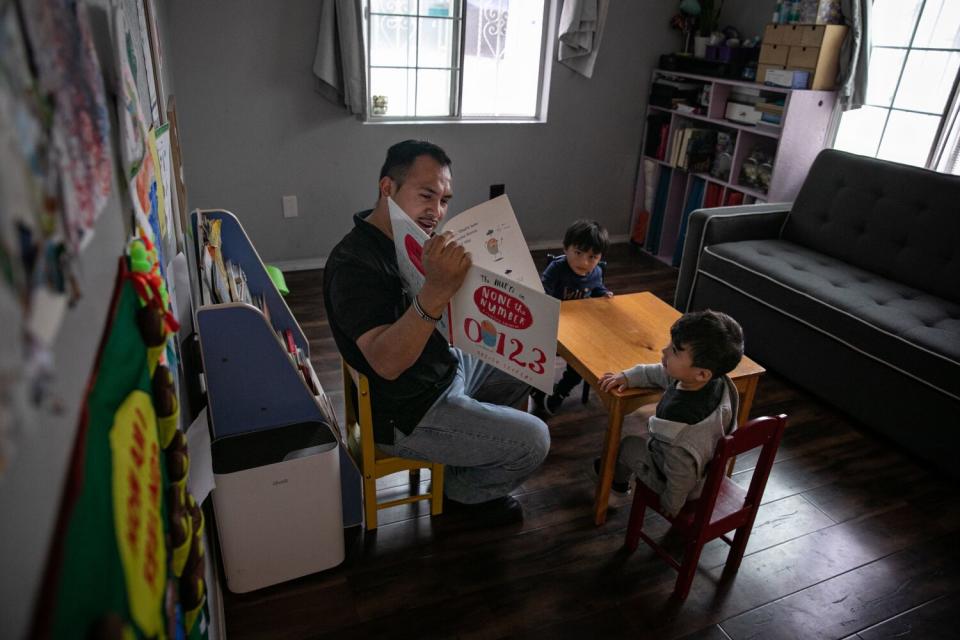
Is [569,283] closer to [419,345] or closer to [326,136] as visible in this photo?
[419,345]

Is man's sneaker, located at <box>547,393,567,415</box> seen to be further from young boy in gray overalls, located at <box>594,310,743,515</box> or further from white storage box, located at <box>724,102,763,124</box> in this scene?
white storage box, located at <box>724,102,763,124</box>

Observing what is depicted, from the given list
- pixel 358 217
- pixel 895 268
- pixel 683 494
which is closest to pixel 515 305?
pixel 358 217

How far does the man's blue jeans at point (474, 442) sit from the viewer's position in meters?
1.67

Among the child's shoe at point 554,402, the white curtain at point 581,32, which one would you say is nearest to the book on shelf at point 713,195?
the white curtain at point 581,32

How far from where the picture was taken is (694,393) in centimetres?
164

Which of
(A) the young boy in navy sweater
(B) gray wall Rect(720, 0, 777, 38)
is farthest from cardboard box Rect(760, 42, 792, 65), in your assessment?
(A) the young boy in navy sweater

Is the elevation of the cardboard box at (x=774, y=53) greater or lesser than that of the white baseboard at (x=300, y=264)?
greater

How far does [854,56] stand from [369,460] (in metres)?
3.19

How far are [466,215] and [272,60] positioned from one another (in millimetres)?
2480

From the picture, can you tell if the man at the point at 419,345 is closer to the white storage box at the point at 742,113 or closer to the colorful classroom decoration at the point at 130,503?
the colorful classroom decoration at the point at 130,503

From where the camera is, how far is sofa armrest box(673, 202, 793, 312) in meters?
3.16

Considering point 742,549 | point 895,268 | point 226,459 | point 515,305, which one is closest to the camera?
point 515,305

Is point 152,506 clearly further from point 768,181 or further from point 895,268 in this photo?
point 768,181

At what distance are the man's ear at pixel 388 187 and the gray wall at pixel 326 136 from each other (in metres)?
2.17
